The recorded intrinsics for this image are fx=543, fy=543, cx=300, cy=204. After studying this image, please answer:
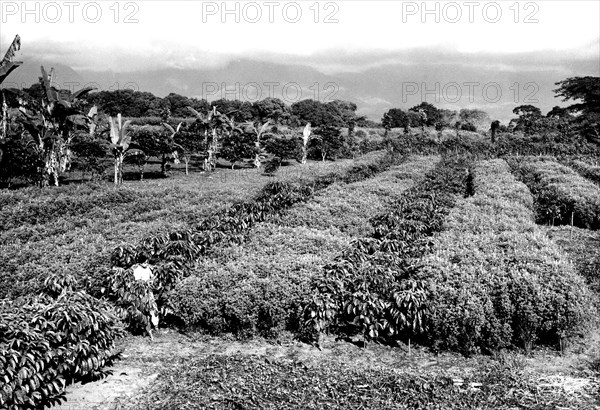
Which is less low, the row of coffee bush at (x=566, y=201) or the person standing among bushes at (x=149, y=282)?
the row of coffee bush at (x=566, y=201)

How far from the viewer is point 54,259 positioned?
33.0ft

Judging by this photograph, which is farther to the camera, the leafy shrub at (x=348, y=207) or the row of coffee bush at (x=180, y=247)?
the leafy shrub at (x=348, y=207)

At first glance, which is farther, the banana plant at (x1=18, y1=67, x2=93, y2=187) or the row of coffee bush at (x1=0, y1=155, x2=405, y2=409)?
the banana plant at (x1=18, y1=67, x2=93, y2=187)

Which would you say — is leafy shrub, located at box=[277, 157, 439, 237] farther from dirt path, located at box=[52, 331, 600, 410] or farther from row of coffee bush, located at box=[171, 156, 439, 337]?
dirt path, located at box=[52, 331, 600, 410]

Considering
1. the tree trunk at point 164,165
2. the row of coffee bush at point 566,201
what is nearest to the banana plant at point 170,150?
the tree trunk at point 164,165

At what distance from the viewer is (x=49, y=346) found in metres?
5.77

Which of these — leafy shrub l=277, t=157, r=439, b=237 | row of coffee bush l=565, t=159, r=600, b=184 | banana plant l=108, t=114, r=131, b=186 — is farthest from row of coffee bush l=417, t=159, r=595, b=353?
banana plant l=108, t=114, r=131, b=186

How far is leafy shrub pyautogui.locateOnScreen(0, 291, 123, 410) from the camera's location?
5.39 meters

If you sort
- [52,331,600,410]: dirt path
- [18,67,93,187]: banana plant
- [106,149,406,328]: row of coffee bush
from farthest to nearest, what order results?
[18,67,93,187]: banana plant < [106,149,406,328]: row of coffee bush < [52,331,600,410]: dirt path

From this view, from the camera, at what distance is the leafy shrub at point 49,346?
5.39 m

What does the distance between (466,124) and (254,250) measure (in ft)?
203

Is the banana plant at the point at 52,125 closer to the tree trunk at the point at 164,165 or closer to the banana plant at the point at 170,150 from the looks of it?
the banana plant at the point at 170,150

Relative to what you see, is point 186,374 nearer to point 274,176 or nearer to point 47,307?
point 47,307

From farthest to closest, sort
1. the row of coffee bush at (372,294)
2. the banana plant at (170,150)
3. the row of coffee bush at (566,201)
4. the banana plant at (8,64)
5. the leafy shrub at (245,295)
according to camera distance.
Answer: the banana plant at (170,150) < the banana plant at (8,64) < the row of coffee bush at (566,201) < the leafy shrub at (245,295) < the row of coffee bush at (372,294)
